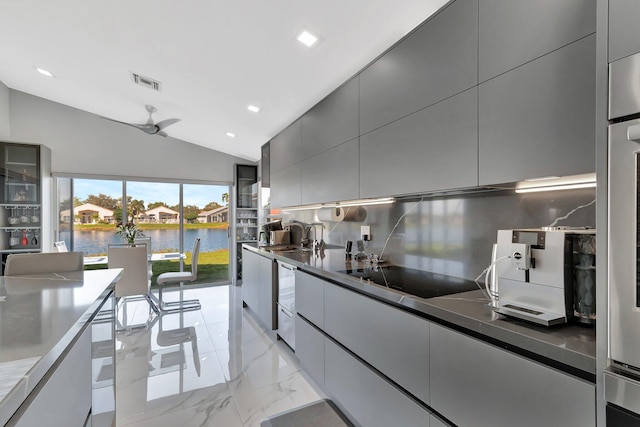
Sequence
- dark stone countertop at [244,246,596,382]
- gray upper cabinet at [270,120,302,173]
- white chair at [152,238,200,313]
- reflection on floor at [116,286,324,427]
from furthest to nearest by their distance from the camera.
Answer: white chair at [152,238,200,313]
gray upper cabinet at [270,120,302,173]
reflection on floor at [116,286,324,427]
dark stone countertop at [244,246,596,382]

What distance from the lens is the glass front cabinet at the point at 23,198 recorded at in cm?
450

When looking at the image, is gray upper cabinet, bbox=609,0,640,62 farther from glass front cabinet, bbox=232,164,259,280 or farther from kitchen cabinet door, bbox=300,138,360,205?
glass front cabinet, bbox=232,164,259,280

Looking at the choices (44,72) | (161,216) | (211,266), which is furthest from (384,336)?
(161,216)

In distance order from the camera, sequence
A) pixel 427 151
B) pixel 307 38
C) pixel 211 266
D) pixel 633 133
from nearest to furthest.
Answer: pixel 633 133, pixel 427 151, pixel 307 38, pixel 211 266

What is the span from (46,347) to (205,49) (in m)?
2.55

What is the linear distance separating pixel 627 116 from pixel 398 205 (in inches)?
68.6

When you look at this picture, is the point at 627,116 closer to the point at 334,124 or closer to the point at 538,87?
the point at 538,87

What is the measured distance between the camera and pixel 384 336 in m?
1.59

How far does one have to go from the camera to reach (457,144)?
155cm

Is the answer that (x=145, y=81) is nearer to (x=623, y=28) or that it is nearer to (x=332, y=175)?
(x=332, y=175)

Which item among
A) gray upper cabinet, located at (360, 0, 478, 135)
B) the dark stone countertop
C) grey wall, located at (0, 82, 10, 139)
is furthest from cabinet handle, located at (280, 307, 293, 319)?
grey wall, located at (0, 82, 10, 139)

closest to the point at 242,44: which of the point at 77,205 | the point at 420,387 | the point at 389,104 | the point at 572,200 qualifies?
the point at 389,104

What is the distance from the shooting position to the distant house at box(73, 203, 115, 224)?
17.0ft

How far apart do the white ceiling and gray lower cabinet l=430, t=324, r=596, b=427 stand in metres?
1.78
